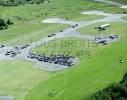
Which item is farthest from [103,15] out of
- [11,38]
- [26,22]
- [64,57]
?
[64,57]

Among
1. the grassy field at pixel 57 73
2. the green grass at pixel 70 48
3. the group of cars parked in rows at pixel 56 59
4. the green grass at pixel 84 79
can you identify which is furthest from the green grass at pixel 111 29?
the group of cars parked in rows at pixel 56 59

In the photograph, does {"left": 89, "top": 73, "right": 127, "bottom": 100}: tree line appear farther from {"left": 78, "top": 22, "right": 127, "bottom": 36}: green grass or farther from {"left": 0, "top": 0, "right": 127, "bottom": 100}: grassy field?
{"left": 78, "top": 22, "right": 127, "bottom": 36}: green grass

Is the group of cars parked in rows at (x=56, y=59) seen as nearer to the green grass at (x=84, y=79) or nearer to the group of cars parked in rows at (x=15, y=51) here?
the green grass at (x=84, y=79)

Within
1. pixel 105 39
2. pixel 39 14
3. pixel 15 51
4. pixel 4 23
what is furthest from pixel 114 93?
pixel 39 14

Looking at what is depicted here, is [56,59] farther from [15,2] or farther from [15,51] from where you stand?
[15,2]

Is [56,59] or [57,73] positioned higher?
[56,59]

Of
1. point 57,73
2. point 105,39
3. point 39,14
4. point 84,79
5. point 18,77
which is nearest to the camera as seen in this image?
point 84,79
